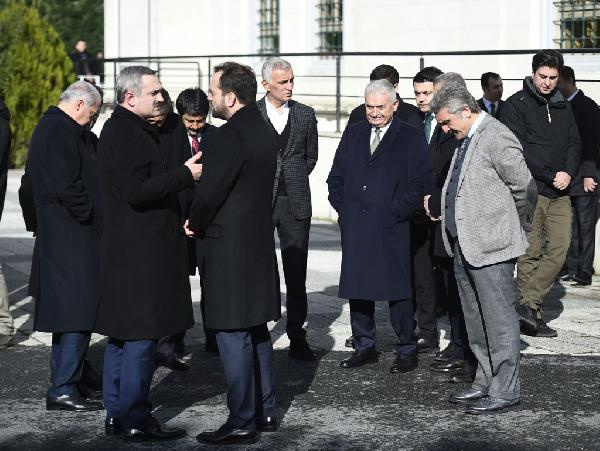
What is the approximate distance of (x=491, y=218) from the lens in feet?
24.9

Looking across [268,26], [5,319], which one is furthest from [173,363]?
[268,26]

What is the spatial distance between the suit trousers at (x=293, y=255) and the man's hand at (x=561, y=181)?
6.94 ft

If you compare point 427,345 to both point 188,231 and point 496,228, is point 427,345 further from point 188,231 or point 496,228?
point 188,231

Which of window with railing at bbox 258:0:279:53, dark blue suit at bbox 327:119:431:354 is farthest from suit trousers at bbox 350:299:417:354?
window with railing at bbox 258:0:279:53

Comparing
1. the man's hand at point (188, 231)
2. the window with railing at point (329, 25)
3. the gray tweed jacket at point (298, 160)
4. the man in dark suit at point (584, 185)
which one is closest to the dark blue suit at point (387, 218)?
the gray tweed jacket at point (298, 160)

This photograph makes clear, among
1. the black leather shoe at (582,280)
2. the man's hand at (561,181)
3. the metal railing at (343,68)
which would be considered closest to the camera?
the man's hand at (561,181)

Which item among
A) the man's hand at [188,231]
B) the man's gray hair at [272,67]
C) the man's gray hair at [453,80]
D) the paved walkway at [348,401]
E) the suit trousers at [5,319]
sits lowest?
the paved walkway at [348,401]

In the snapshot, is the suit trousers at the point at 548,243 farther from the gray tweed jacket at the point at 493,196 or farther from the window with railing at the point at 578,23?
the window with railing at the point at 578,23

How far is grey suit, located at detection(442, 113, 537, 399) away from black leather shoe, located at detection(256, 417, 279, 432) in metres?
1.35

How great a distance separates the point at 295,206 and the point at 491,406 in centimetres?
228

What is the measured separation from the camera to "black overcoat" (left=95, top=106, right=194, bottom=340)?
6.82m

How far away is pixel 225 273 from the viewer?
693cm

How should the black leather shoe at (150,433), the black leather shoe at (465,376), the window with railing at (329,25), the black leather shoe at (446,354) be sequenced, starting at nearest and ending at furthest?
the black leather shoe at (150,433) < the black leather shoe at (465,376) < the black leather shoe at (446,354) < the window with railing at (329,25)

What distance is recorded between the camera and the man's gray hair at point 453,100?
7676mm
